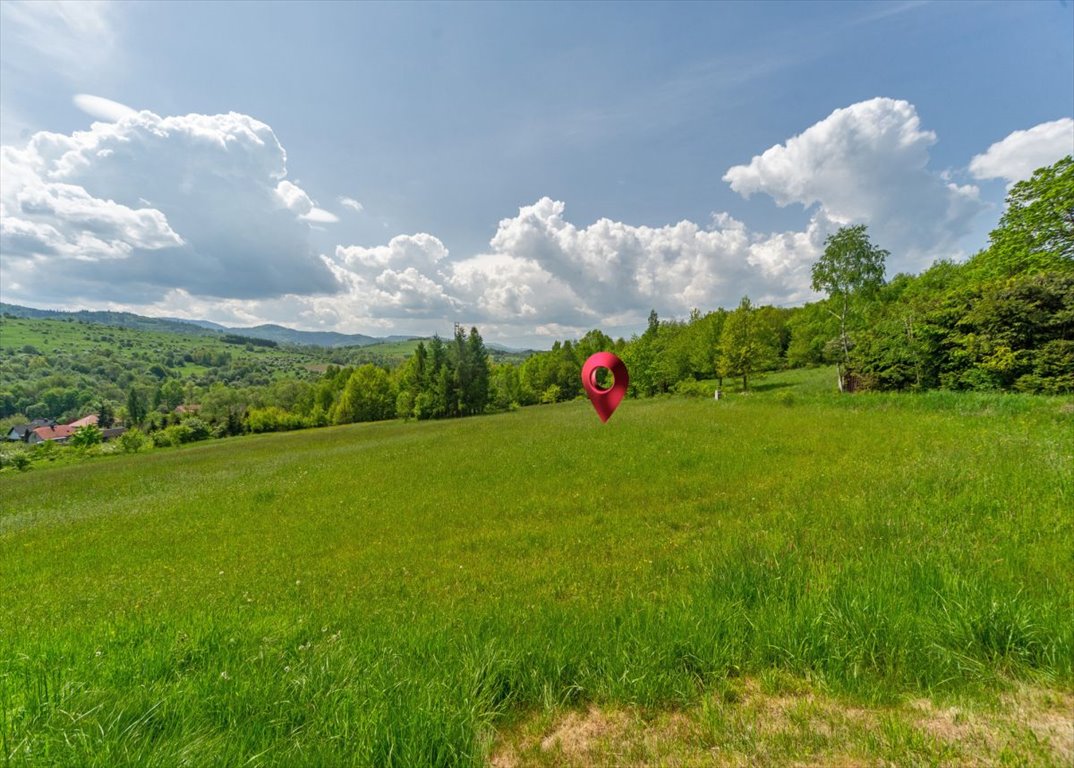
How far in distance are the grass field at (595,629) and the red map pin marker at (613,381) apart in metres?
2.48

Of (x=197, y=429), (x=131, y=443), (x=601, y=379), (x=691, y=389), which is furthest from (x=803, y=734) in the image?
(x=197, y=429)

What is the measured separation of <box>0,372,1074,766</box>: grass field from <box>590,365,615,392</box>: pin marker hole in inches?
111

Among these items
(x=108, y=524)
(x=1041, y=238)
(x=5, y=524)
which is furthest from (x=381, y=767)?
(x=1041, y=238)

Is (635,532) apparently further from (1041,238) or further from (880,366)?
(1041,238)

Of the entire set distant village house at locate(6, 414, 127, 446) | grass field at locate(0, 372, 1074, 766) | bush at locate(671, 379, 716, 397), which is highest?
bush at locate(671, 379, 716, 397)

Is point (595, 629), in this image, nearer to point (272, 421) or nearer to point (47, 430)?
point (272, 421)

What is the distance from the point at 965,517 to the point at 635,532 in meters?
5.24

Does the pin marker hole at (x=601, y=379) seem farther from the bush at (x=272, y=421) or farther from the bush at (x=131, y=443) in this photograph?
the bush at (x=131, y=443)

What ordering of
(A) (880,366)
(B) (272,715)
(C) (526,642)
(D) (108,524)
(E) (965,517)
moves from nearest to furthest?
(B) (272,715) → (C) (526,642) → (E) (965,517) → (D) (108,524) → (A) (880,366)

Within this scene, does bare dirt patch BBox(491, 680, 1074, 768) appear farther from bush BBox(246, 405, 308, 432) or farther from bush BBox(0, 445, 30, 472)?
bush BBox(246, 405, 308, 432)

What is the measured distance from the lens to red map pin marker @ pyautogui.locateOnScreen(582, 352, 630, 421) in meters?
5.23

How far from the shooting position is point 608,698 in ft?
10.5

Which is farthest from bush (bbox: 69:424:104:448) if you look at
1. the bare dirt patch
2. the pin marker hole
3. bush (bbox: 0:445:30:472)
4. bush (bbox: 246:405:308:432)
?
the bare dirt patch

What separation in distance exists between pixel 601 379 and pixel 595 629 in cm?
360
